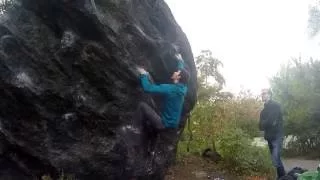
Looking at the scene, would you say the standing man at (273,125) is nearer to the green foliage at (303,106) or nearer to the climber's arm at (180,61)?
the climber's arm at (180,61)

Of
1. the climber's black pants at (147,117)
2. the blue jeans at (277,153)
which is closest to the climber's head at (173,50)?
the climber's black pants at (147,117)

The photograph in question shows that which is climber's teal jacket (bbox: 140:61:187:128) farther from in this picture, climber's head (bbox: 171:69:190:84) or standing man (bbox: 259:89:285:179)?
standing man (bbox: 259:89:285:179)

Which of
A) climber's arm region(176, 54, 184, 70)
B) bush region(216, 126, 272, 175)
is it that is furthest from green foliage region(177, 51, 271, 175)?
climber's arm region(176, 54, 184, 70)

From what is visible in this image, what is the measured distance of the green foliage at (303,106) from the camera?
2059 cm

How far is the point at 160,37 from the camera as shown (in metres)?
9.88

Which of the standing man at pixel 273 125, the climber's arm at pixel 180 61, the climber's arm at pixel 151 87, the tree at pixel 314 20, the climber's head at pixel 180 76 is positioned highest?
the tree at pixel 314 20

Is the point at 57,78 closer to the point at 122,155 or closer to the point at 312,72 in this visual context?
the point at 122,155

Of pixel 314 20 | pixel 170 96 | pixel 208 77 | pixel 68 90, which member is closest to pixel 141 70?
pixel 170 96

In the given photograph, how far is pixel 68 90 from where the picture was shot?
8.80 meters

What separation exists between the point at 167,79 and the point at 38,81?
2.63 meters

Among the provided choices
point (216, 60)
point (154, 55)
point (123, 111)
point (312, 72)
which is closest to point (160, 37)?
point (154, 55)

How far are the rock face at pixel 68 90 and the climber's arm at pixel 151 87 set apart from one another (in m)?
0.35

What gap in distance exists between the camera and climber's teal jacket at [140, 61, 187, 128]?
28.4ft

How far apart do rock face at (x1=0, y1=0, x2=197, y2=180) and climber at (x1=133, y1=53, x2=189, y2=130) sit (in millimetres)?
285
